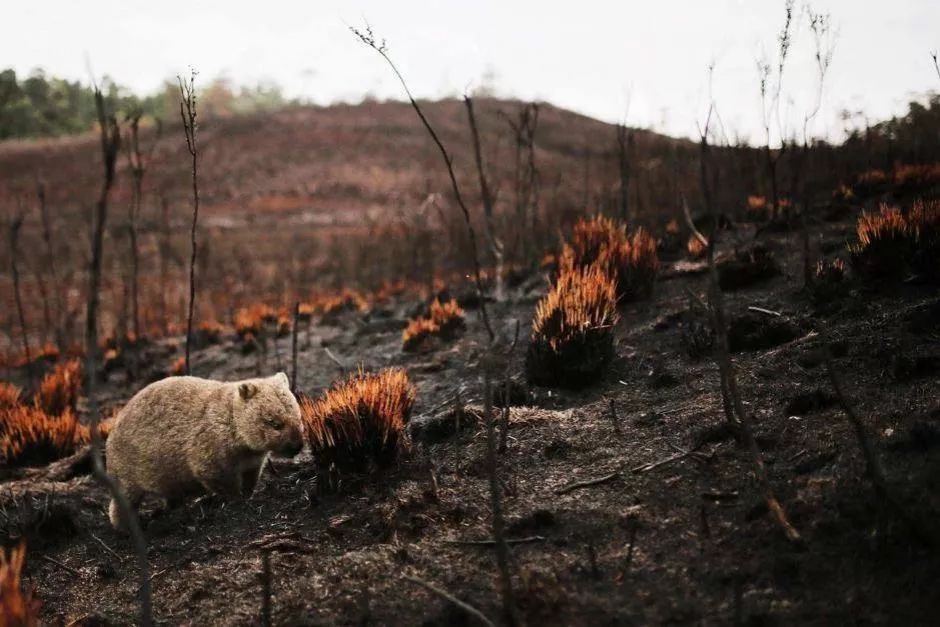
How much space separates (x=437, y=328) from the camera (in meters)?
7.12

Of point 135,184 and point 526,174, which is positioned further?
point 526,174

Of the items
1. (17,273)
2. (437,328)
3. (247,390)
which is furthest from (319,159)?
(247,390)

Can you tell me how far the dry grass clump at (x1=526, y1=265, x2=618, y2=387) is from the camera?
4.45 metres

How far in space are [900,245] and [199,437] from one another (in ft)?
15.8

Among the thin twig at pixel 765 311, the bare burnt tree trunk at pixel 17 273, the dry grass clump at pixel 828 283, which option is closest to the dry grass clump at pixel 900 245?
the dry grass clump at pixel 828 283

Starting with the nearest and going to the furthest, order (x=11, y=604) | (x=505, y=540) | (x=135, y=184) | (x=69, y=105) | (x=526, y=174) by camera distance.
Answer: (x=11, y=604) → (x=505, y=540) → (x=135, y=184) → (x=526, y=174) → (x=69, y=105)

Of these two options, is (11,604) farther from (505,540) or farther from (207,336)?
(207,336)

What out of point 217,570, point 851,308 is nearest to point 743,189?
point 851,308

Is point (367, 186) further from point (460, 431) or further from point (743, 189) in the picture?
point (460, 431)

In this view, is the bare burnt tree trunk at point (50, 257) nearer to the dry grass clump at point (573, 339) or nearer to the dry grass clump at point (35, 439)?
the dry grass clump at point (35, 439)

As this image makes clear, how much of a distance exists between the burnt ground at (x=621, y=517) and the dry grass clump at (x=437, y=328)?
8.47 feet

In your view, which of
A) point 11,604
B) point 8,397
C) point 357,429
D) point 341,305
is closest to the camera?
point 11,604

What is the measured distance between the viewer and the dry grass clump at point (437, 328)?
7.04m

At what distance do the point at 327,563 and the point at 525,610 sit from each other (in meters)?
1.03
